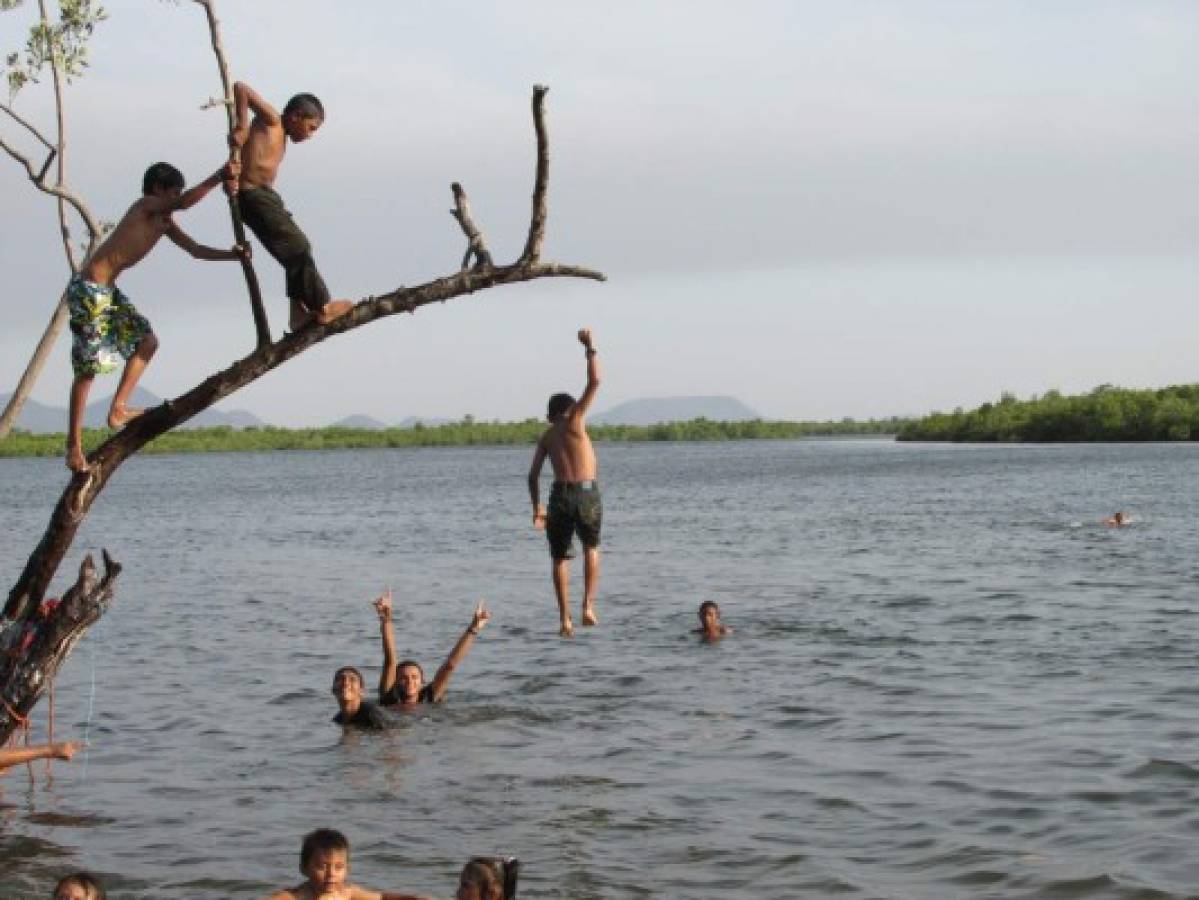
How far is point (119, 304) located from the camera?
1028 centimetres

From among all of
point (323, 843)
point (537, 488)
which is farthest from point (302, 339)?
point (537, 488)

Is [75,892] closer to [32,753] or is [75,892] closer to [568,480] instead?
[32,753]

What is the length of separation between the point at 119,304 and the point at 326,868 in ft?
11.8

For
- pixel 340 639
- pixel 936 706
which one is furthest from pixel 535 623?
pixel 936 706

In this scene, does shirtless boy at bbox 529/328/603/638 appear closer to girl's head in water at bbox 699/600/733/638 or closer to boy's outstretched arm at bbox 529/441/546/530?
boy's outstretched arm at bbox 529/441/546/530

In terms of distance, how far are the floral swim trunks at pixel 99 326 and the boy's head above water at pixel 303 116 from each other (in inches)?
62.6

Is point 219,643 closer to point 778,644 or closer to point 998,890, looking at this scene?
point 778,644

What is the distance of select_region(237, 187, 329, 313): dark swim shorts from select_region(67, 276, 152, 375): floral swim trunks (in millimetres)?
1064

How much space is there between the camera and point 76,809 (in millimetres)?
15102

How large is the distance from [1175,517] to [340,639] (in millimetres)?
29547

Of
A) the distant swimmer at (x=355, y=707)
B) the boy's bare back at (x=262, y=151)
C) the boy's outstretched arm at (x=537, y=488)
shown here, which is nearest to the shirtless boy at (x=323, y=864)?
the boy's bare back at (x=262, y=151)

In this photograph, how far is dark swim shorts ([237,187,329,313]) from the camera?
970 centimetres

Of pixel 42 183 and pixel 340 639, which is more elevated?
pixel 42 183

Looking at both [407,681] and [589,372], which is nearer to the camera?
[589,372]
